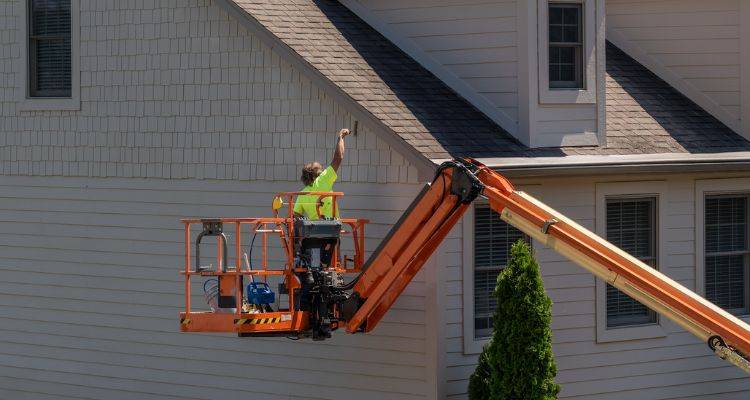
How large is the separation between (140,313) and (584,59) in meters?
6.50

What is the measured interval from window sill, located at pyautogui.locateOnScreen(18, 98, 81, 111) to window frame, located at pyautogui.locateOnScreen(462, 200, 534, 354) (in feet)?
19.8

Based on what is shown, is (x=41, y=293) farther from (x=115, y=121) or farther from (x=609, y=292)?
(x=609, y=292)

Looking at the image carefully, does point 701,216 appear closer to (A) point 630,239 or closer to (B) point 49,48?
(A) point 630,239

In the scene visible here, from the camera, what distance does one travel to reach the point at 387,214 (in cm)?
1552

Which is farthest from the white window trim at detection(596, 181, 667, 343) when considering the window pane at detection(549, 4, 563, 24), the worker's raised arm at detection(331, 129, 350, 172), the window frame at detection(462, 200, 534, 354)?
the worker's raised arm at detection(331, 129, 350, 172)

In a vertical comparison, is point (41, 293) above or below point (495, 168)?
below

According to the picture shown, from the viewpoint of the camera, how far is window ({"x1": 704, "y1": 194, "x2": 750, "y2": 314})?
18.2 metres

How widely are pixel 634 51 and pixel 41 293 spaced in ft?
29.5

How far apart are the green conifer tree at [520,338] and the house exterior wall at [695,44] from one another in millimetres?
5794

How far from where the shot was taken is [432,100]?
16625 millimetres

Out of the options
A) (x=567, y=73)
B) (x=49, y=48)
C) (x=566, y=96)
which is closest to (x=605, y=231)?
(x=566, y=96)

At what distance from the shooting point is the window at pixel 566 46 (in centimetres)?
1711

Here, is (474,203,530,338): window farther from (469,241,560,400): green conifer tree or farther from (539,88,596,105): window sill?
(539,88,596,105): window sill

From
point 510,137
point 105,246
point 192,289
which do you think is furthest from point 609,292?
→ point 105,246
